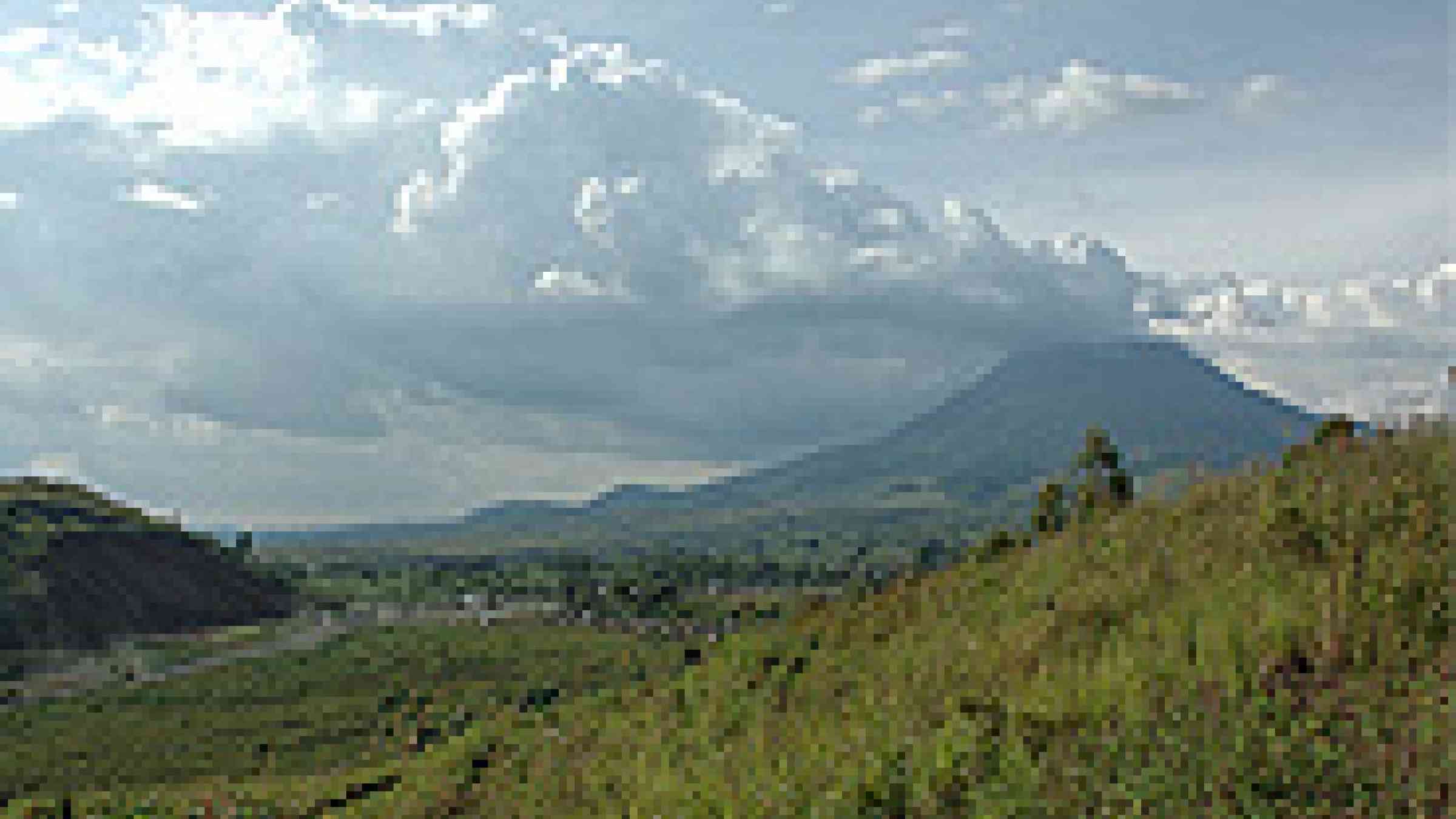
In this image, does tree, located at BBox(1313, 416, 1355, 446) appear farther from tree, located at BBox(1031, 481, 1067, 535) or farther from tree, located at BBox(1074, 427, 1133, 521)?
tree, located at BBox(1031, 481, 1067, 535)

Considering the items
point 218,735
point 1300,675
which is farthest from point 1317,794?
point 218,735

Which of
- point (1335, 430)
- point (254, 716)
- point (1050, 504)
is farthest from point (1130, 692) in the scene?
point (254, 716)

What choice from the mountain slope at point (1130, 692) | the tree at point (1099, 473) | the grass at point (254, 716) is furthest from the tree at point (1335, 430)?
the grass at point (254, 716)

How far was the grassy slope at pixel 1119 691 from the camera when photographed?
10.1 m

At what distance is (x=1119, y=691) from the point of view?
1215 cm

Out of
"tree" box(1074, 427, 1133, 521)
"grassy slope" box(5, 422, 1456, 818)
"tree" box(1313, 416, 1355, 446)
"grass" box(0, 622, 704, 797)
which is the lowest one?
"grass" box(0, 622, 704, 797)

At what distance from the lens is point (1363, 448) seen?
1852cm

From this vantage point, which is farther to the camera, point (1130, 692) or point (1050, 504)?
point (1050, 504)

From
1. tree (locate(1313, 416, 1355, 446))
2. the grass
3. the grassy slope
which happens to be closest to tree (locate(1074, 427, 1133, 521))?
tree (locate(1313, 416, 1355, 446))

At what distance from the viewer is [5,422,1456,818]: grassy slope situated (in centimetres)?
1010

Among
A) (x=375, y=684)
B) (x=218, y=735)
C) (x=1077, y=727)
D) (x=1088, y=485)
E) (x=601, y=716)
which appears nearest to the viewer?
(x=1077, y=727)

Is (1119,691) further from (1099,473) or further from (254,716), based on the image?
(254,716)

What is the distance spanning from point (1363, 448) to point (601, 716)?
47.0 feet

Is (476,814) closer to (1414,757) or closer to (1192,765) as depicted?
(1192,765)
